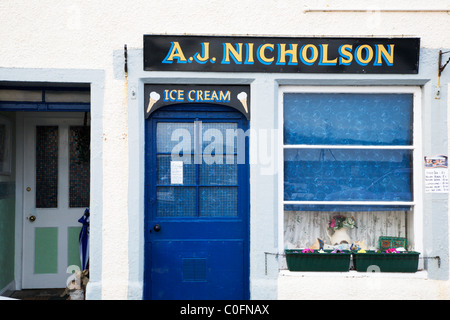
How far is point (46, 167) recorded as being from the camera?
5414 millimetres

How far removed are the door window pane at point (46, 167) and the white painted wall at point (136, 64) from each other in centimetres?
133

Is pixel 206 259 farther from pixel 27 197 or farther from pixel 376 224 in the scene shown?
pixel 27 197

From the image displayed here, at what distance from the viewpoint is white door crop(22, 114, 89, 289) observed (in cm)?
537

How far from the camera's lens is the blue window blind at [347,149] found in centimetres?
447

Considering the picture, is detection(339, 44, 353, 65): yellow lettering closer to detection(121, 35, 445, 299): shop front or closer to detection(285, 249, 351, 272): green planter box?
detection(121, 35, 445, 299): shop front

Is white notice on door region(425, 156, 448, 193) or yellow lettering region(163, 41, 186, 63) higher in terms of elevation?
yellow lettering region(163, 41, 186, 63)

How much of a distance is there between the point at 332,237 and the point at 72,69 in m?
3.49

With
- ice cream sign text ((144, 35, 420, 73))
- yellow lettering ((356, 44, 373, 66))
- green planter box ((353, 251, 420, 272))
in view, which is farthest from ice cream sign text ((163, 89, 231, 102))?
green planter box ((353, 251, 420, 272))

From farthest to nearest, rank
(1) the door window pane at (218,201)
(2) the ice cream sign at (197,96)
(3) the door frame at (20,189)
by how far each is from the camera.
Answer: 1. (3) the door frame at (20,189)
2. (1) the door window pane at (218,201)
3. (2) the ice cream sign at (197,96)

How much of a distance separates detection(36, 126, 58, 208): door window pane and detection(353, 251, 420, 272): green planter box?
4053 mm

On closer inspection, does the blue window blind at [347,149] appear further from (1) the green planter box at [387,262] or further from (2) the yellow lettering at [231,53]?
(2) the yellow lettering at [231,53]

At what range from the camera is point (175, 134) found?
14.8 ft

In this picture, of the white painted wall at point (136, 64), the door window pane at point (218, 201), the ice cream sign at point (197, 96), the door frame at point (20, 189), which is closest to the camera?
the white painted wall at point (136, 64)

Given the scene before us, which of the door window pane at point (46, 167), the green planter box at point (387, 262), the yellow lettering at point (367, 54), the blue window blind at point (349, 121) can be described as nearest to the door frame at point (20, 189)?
the door window pane at point (46, 167)
